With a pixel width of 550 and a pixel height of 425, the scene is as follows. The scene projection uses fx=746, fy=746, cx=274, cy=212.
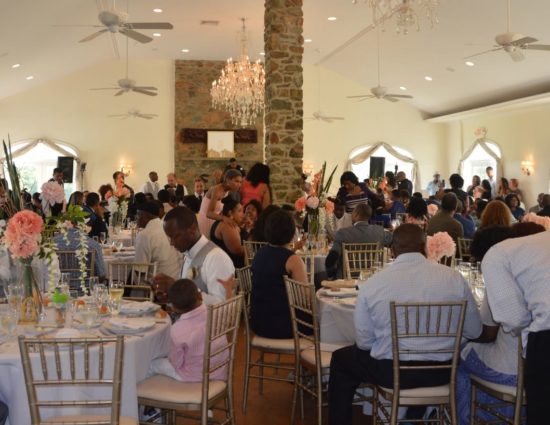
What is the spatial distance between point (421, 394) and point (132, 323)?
1484mm

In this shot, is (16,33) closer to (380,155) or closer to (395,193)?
(395,193)

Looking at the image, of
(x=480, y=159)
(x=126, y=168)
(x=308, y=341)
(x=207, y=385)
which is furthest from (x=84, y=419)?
(x=480, y=159)

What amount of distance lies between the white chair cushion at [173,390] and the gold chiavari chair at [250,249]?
3.34m

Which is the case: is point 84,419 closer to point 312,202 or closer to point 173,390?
point 173,390

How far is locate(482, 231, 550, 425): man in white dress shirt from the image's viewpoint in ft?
10.2

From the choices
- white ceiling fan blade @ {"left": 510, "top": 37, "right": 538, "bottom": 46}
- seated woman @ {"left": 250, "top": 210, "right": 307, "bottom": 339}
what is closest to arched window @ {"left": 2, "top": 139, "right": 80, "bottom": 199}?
white ceiling fan blade @ {"left": 510, "top": 37, "right": 538, "bottom": 46}

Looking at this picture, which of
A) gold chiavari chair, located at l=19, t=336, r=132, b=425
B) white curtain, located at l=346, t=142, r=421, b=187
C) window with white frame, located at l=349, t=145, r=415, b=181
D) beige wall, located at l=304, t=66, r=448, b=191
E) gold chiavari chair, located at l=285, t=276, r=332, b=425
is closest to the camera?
gold chiavari chair, located at l=19, t=336, r=132, b=425

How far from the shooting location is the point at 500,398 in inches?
144

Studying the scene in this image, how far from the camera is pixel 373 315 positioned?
146 inches

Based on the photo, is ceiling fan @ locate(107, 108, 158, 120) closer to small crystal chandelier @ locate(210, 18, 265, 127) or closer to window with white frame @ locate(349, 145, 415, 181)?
small crystal chandelier @ locate(210, 18, 265, 127)

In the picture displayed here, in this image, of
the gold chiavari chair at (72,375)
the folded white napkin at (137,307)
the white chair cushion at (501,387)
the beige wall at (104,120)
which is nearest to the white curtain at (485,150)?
the beige wall at (104,120)

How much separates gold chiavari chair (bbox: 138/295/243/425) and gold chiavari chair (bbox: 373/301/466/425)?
0.83 metres

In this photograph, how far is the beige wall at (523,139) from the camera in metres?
16.9

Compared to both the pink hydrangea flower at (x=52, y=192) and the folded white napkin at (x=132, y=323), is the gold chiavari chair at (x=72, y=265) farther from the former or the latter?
the folded white napkin at (x=132, y=323)
